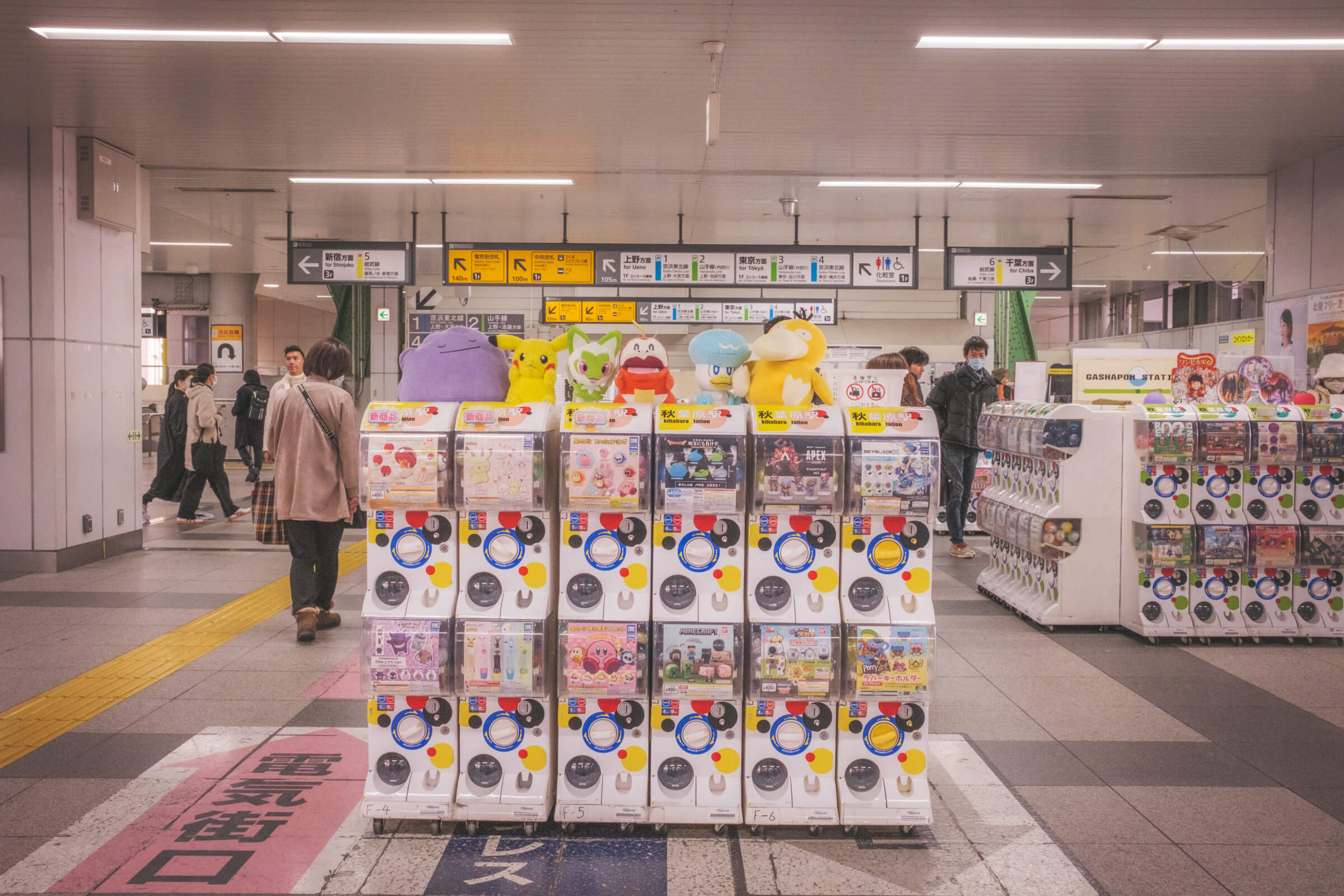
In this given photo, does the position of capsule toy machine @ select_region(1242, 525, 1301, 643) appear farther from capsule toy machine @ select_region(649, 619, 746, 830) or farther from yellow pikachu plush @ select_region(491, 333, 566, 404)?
yellow pikachu plush @ select_region(491, 333, 566, 404)

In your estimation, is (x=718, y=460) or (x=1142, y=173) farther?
(x=1142, y=173)

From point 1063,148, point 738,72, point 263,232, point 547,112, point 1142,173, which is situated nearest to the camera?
point 738,72

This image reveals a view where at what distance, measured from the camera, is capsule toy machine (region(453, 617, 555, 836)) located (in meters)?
2.86

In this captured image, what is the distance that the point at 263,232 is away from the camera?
12.1m

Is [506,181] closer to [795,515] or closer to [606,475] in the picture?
[606,475]

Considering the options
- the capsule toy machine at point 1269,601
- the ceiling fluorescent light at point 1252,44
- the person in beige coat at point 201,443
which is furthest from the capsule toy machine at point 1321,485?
the person in beige coat at point 201,443

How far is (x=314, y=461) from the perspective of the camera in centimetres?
493

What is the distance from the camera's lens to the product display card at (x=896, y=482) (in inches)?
112

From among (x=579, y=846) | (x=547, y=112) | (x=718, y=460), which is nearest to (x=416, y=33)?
(x=547, y=112)

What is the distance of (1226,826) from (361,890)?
2733 millimetres

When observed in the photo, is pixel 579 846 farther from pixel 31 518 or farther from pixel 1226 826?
pixel 31 518

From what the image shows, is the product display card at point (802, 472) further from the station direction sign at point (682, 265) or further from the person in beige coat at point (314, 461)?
the station direction sign at point (682, 265)

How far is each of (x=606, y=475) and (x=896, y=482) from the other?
905 millimetres

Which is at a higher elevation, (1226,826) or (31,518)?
(31,518)
